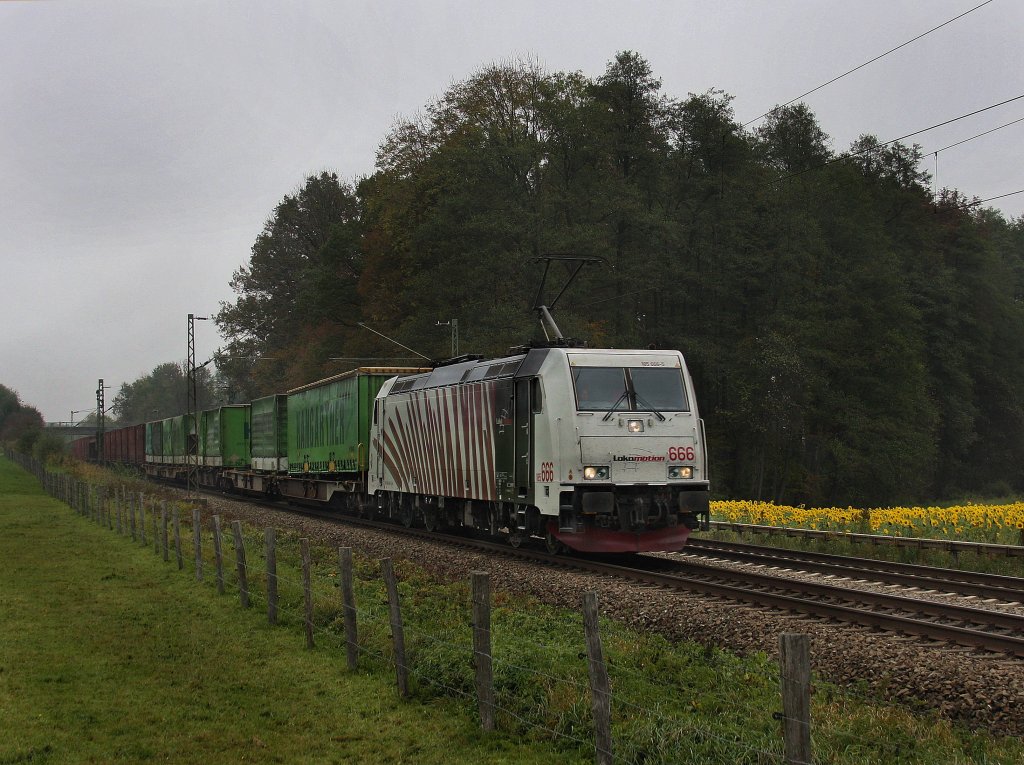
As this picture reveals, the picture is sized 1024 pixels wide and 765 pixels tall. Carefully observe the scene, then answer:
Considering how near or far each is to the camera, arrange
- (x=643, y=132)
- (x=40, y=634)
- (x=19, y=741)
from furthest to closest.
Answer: (x=643, y=132) → (x=40, y=634) → (x=19, y=741)

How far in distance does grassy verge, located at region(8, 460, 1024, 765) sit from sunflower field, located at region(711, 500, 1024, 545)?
434 inches

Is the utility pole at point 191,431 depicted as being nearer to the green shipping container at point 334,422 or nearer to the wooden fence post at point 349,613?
the green shipping container at point 334,422

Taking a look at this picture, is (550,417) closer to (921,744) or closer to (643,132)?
(921,744)

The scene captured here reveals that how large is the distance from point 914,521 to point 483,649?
16590mm

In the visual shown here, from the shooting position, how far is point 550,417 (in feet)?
53.3

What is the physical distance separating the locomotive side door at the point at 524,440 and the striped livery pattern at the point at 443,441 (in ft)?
3.83

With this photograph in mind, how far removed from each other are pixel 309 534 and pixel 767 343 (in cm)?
2861

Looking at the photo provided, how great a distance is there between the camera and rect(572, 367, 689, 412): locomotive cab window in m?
16.3

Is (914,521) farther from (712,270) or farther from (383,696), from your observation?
(712,270)

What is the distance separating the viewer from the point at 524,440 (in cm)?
1716

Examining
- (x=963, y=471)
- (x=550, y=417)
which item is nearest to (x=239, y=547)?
(x=550, y=417)

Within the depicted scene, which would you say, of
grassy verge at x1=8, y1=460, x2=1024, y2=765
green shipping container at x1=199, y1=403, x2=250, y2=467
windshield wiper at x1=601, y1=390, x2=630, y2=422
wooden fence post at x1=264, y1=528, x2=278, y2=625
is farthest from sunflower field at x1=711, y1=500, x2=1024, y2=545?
green shipping container at x1=199, y1=403, x2=250, y2=467

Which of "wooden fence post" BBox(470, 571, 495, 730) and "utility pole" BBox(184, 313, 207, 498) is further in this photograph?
"utility pole" BBox(184, 313, 207, 498)

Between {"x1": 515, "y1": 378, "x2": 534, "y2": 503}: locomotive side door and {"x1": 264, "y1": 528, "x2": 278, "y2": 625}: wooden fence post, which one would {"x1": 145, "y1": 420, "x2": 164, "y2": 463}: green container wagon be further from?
{"x1": 264, "y1": 528, "x2": 278, "y2": 625}: wooden fence post
